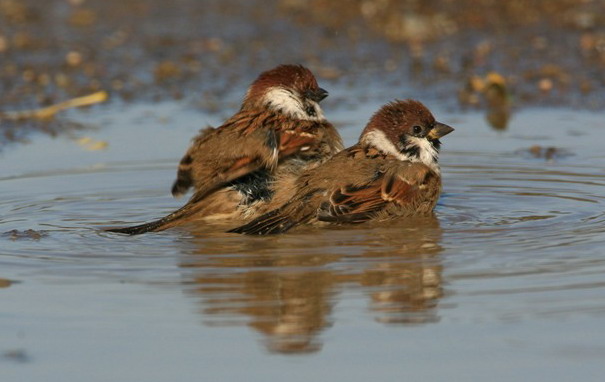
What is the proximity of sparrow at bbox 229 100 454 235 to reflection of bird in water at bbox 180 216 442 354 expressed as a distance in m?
0.11

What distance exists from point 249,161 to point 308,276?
151cm

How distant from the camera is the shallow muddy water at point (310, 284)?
421 centimetres

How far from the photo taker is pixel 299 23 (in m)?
13.1

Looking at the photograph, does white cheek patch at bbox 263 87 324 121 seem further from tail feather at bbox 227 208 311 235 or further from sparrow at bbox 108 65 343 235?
tail feather at bbox 227 208 311 235

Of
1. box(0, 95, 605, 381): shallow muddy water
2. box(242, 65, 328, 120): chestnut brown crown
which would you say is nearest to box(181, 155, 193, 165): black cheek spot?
box(0, 95, 605, 381): shallow muddy water

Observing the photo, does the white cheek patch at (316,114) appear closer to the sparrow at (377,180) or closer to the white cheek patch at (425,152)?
the sparrow at (377,180)

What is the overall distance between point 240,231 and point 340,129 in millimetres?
3099

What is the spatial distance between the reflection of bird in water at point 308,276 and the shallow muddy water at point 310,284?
0.05 ft

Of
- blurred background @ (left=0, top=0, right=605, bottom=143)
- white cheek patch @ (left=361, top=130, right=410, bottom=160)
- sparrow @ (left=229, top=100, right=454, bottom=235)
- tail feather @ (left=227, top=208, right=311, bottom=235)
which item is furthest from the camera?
A: blurred background @ (left=0, top=0, right=605, bottom=143)

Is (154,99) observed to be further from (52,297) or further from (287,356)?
(287,356)

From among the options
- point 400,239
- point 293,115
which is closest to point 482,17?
point 293,115

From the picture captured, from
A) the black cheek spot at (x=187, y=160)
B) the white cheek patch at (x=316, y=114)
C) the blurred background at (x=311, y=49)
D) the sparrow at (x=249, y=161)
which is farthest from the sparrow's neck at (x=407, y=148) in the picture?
the blurred background at (x=311, y=49)

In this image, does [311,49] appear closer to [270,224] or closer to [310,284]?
[270,224]

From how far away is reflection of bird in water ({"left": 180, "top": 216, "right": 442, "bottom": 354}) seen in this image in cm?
473
